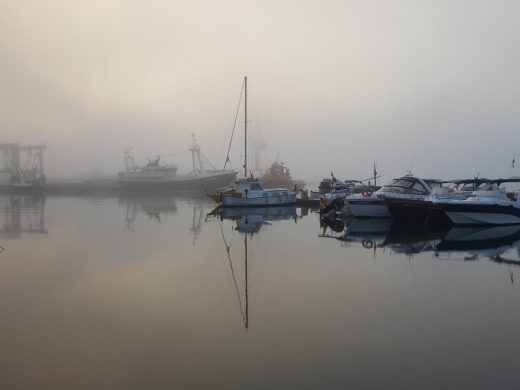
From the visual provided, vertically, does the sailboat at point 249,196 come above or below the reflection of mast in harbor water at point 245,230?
above

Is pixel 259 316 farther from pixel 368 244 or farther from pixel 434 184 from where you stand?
pixel 434 184

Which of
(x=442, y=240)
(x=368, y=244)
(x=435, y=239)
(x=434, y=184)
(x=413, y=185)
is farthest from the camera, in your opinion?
(x=434, y=184)

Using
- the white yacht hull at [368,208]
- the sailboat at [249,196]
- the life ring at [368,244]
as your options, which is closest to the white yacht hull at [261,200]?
the sailboat at [249,196]

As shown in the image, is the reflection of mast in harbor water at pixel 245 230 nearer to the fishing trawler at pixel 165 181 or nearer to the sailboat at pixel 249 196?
the sailboat at pixel 249 196

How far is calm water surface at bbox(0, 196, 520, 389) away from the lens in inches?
258

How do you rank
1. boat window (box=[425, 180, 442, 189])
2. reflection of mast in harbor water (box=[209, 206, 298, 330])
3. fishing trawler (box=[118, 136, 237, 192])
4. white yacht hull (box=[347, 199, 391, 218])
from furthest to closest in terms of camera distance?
fishing trawler (box=[118, 136, 237, 192]) → boat window (box=[425, 180, 442, 189]) → white yacht hull (box=[347, 199, 391, 218]) → reflection of mast in harbor water (box=[209, 206, 298, 330])

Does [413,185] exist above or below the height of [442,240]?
above

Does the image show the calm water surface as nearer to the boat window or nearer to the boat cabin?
the boat cabin

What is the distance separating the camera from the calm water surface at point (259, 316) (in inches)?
258

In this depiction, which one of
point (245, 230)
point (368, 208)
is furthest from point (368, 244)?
point (368, 208)

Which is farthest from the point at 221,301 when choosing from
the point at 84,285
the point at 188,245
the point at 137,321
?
the point at 188,245

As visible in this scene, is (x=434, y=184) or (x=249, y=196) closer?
(x=434, y=184)

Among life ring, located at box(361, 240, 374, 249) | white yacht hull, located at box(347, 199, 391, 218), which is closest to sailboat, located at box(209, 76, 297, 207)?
white yacht hull, located at box(347, 199, 391, 218)

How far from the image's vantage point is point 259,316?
925 centimetres
